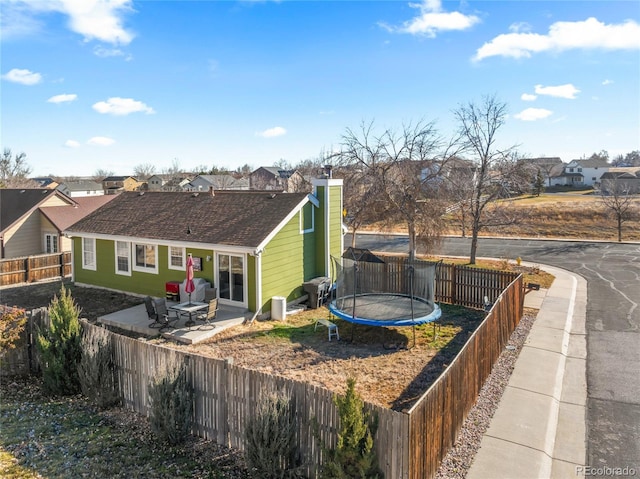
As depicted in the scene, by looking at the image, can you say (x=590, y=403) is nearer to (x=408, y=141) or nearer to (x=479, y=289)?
(x=479, y=289)

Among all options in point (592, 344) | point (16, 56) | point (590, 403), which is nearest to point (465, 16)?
point (592, 344)

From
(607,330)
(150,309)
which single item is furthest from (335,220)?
(607,330)

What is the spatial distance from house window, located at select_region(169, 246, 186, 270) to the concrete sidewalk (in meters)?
11.3

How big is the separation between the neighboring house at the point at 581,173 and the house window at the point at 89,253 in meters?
96.8

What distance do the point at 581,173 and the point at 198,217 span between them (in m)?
101

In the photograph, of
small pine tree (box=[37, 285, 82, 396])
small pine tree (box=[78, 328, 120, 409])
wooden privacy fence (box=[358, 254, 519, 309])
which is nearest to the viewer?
small pine tree (box=[78, 328, 120, 409])

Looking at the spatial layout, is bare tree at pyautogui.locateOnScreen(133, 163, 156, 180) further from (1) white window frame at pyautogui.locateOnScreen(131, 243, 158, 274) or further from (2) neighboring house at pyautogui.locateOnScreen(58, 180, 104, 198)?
(1) white window frame at pyautogui.locateOnScreen(131, 243, 158, 274)

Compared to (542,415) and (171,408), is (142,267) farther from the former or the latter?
(542,415)

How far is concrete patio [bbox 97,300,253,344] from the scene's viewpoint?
1259 centimetres

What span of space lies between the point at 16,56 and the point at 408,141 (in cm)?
1977

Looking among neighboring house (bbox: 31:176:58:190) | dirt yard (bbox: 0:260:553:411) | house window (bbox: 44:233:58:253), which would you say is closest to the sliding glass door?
dirt yard (bbox: 0:260:553:411)

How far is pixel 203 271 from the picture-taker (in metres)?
15.4

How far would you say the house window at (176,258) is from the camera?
Answer: 15.8m

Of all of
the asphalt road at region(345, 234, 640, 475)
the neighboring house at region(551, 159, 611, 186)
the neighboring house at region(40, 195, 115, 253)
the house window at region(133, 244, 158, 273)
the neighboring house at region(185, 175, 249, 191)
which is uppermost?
the neighboring house at region(551, 159, 611, 186)
